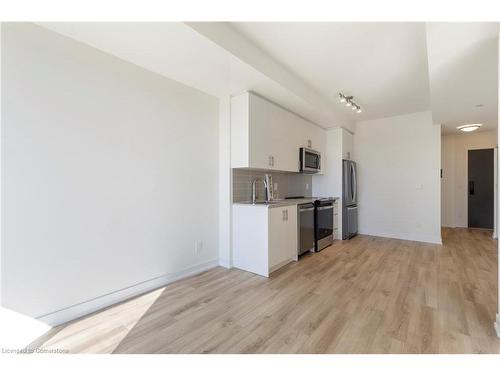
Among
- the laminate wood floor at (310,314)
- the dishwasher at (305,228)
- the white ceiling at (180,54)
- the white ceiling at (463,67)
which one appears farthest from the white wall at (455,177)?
the white ceiling at (180,54)

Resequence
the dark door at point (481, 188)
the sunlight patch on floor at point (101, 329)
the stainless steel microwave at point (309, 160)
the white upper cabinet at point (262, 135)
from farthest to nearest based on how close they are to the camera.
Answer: the dark door at point (481, 188) → the stainless steel microwave at point (309, 160) → the white upper cabinet at point (262, 135) → the sunlight patch on floor at point (101, 329)

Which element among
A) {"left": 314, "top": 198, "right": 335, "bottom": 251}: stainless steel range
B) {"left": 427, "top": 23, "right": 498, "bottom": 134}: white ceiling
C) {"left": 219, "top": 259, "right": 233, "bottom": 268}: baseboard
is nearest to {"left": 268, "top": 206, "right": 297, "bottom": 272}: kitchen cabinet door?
{"left": 219, "top": 259, "right": 233, "bottom": 268}: baseboard

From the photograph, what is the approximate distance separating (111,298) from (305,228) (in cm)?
256

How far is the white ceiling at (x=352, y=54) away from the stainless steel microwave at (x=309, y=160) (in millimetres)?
952

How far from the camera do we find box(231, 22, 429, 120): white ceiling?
84.6 inches

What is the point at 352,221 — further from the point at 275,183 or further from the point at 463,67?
the point at 463,67

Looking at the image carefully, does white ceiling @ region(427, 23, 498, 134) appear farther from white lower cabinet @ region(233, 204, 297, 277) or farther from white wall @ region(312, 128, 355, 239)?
white lower cabinet @ region(233, 204, 297, 277)

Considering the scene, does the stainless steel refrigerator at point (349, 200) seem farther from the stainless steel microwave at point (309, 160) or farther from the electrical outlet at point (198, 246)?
the electrical outlet at point (198, 246)

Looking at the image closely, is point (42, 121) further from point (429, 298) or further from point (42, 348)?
point (429, 298)

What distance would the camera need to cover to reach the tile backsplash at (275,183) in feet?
10.9

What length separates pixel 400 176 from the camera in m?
4.84

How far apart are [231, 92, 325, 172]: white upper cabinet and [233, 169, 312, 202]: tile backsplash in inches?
13.6

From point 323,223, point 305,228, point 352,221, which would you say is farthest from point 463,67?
point 352,221
